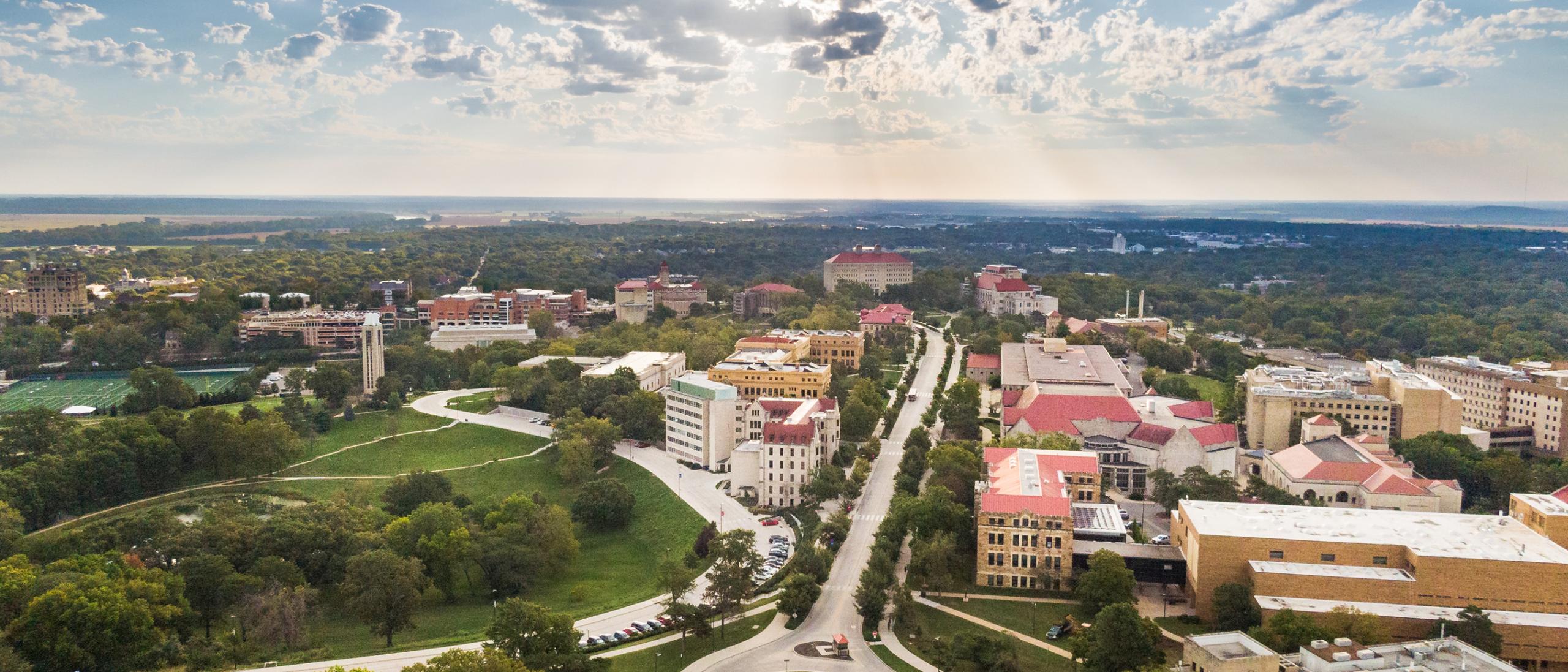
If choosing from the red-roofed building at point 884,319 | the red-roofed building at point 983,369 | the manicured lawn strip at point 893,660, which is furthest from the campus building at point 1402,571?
the red-roofed building at point 884,319

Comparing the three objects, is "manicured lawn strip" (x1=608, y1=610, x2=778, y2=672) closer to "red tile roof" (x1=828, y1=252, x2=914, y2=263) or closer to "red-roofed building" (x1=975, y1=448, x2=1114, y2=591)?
"red-roofed building" (x1=975, y1=448, x2=1114, y2=591)

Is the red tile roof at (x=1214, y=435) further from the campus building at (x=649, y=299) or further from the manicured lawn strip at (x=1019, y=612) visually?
the campus building at (x=649, y=299)

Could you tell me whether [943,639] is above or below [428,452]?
below

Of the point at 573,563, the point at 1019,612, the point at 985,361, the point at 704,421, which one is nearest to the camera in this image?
the point at 1019,612

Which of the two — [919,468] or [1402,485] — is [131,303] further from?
[1402,485]

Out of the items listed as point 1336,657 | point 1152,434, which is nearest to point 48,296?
point 1152,434

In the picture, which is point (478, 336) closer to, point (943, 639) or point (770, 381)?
point (770, 381)
